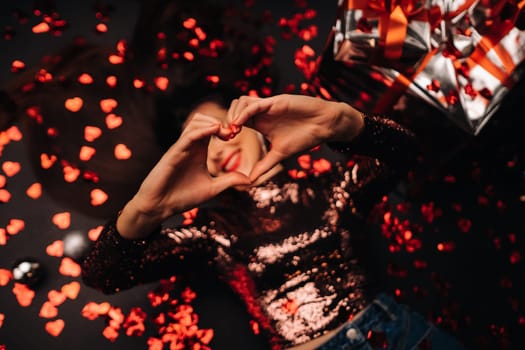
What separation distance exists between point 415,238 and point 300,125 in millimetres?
1112

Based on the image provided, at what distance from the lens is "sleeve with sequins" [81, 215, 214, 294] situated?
138 cm

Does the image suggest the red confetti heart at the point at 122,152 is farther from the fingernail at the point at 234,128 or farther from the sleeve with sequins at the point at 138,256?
the fingernail at the point at 234,128

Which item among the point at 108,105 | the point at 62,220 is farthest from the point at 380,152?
the point at 62,220

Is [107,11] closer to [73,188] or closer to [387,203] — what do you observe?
[73,188]

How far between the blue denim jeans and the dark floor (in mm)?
500

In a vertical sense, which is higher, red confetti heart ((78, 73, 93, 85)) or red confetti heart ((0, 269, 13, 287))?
red confetti heart ((78, 73, 93, 85))

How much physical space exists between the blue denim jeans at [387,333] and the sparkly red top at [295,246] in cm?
5

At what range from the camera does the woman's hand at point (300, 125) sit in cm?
128

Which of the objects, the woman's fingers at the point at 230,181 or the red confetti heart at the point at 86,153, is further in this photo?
the red confetti heart at the point at 86,153

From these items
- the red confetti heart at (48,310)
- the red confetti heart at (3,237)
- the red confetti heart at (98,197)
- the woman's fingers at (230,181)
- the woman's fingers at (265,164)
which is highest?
the woman's fingers at (265,164)

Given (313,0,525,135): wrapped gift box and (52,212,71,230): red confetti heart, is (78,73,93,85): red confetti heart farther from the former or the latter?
(313,0,525,135): wrapped gift box

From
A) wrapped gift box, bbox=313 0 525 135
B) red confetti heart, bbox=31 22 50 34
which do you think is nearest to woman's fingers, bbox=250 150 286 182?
wrapped gift box, bbox=313 0 525 135

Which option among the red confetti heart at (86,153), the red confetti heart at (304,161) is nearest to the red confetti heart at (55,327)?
the red confetti heart at (86,153)

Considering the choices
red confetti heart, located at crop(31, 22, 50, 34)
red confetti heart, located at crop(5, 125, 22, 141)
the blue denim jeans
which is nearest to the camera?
the blue denim jeans
